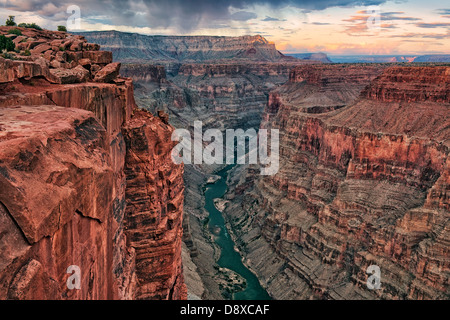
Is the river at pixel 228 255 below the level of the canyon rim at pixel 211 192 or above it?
below

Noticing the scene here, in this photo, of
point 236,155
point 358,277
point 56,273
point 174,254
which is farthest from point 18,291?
point 236,155

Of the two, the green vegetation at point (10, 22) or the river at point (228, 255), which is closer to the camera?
the green vegetation at point (10, 22)

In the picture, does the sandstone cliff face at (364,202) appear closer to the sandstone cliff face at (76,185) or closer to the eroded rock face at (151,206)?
the eroded rock face at (151,206)

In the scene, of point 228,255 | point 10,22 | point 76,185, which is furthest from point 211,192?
point 76,185

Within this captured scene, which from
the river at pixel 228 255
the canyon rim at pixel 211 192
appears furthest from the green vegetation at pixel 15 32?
the river at pixel 228 255

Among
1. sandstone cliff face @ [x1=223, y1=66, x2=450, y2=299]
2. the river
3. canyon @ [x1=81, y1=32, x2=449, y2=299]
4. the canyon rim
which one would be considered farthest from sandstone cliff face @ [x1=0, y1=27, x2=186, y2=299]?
sandstone cliff face @ [x1=223, y1=66, x2=450, y2=299]

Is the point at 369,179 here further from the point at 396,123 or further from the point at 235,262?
the point at 235,262
